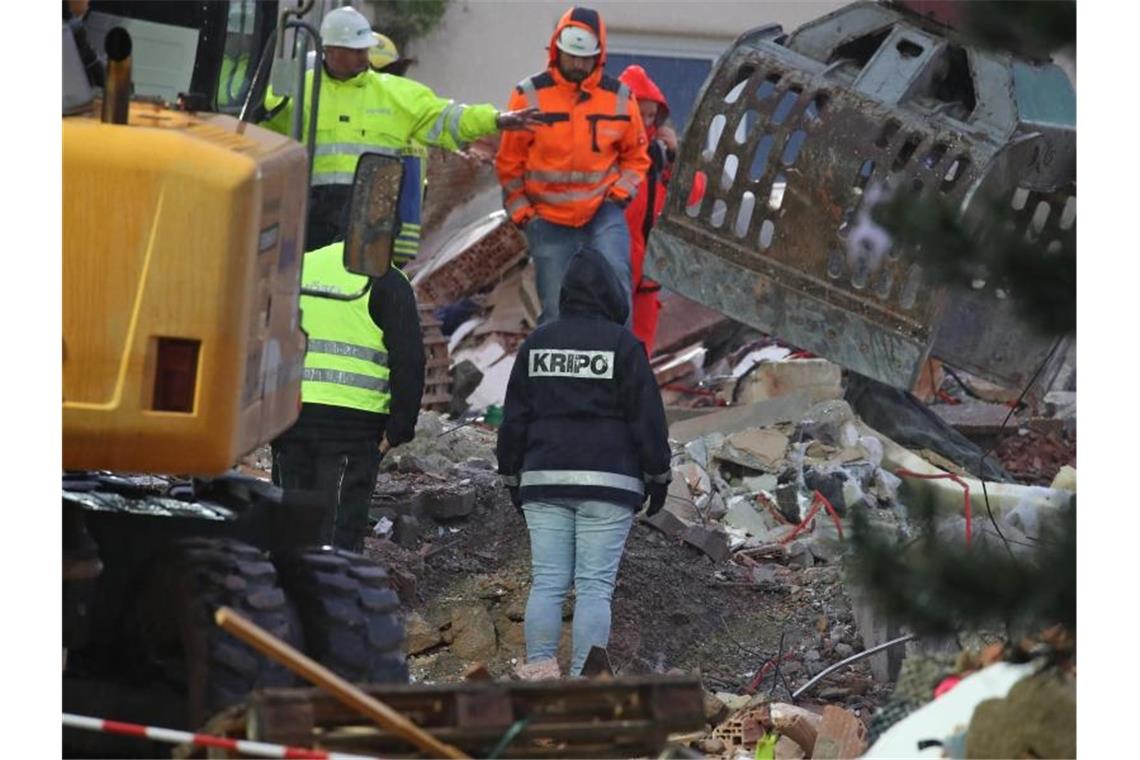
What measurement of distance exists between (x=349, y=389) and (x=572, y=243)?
314cm

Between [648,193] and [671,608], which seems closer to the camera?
[671,608]

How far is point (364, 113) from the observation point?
10.7 metres

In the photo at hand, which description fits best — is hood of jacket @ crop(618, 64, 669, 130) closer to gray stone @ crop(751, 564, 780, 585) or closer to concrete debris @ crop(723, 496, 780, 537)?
concrete debris @ crop(723, 496, 780, 537)

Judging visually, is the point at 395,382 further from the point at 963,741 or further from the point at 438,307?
the point at 438,307

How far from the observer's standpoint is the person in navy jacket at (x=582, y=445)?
8766 millimetres

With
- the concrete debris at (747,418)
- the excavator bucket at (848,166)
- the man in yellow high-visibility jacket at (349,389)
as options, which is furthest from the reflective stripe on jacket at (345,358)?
the concrete debris at (747,418)

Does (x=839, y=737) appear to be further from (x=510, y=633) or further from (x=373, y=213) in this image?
(x=373, y=213)

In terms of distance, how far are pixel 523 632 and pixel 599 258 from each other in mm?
1957

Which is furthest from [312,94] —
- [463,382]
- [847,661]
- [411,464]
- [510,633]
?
[463,382]

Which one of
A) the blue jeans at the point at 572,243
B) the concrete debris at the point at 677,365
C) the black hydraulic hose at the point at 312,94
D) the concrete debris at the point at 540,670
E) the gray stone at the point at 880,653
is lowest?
the concrete debris at the point at 677,365

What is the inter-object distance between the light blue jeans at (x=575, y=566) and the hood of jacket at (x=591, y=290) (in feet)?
2.48

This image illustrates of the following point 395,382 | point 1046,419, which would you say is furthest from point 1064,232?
point 1046,419

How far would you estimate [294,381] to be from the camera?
21.6 feet

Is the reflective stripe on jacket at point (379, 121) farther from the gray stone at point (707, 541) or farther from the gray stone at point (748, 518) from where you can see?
the gray stone at point (748, 518)
